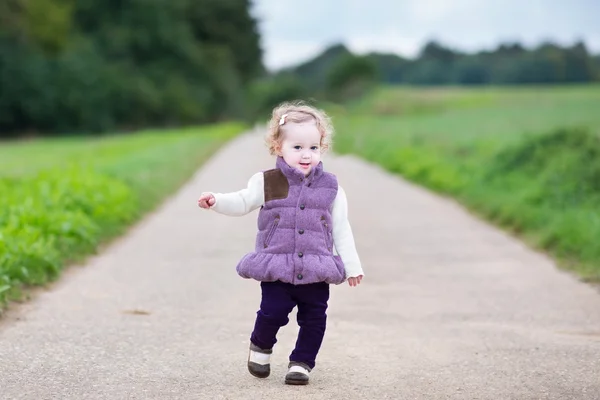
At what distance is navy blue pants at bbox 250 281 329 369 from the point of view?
5148 mm

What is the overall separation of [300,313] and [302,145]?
0.91 meters

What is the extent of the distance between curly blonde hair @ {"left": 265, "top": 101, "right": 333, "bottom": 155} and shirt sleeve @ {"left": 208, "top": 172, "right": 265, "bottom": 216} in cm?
20

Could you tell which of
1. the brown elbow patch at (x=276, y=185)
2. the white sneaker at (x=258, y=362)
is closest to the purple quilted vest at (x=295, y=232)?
the brown elbow patch at (x=276, y=185)

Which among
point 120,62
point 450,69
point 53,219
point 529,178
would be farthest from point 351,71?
point 53,219

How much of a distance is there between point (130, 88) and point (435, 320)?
177 feet

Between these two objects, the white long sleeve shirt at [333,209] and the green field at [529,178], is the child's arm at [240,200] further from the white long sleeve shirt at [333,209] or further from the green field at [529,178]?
the green field at [529,178]

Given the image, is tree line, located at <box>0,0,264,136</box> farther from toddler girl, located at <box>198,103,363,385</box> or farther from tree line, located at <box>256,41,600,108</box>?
toddler girl, located at <box>198,103,363,385</box>

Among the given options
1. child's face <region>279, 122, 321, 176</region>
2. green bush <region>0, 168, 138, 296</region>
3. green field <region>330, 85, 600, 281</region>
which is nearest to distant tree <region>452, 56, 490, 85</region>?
green field <region>330, 85, 600, 281</region>

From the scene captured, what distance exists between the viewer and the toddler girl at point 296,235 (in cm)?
507

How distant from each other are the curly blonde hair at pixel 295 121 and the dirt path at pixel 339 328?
1268 millimetres

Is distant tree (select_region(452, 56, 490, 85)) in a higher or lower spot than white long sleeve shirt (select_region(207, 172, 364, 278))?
higher

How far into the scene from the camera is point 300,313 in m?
5.29

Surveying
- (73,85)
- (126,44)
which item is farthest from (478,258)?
(126,44)

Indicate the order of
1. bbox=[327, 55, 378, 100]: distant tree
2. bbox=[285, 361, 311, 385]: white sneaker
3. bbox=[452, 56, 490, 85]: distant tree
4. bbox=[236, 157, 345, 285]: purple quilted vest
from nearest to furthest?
bbox=[236, 157, 345, 285]: purple quilted vest → bbox=[285, 361, 311, 385]: white sneaker → bbox=[452, 56, 490, 85]: distant tree → bbox=[327, 55, 378, 100]: distant tree
